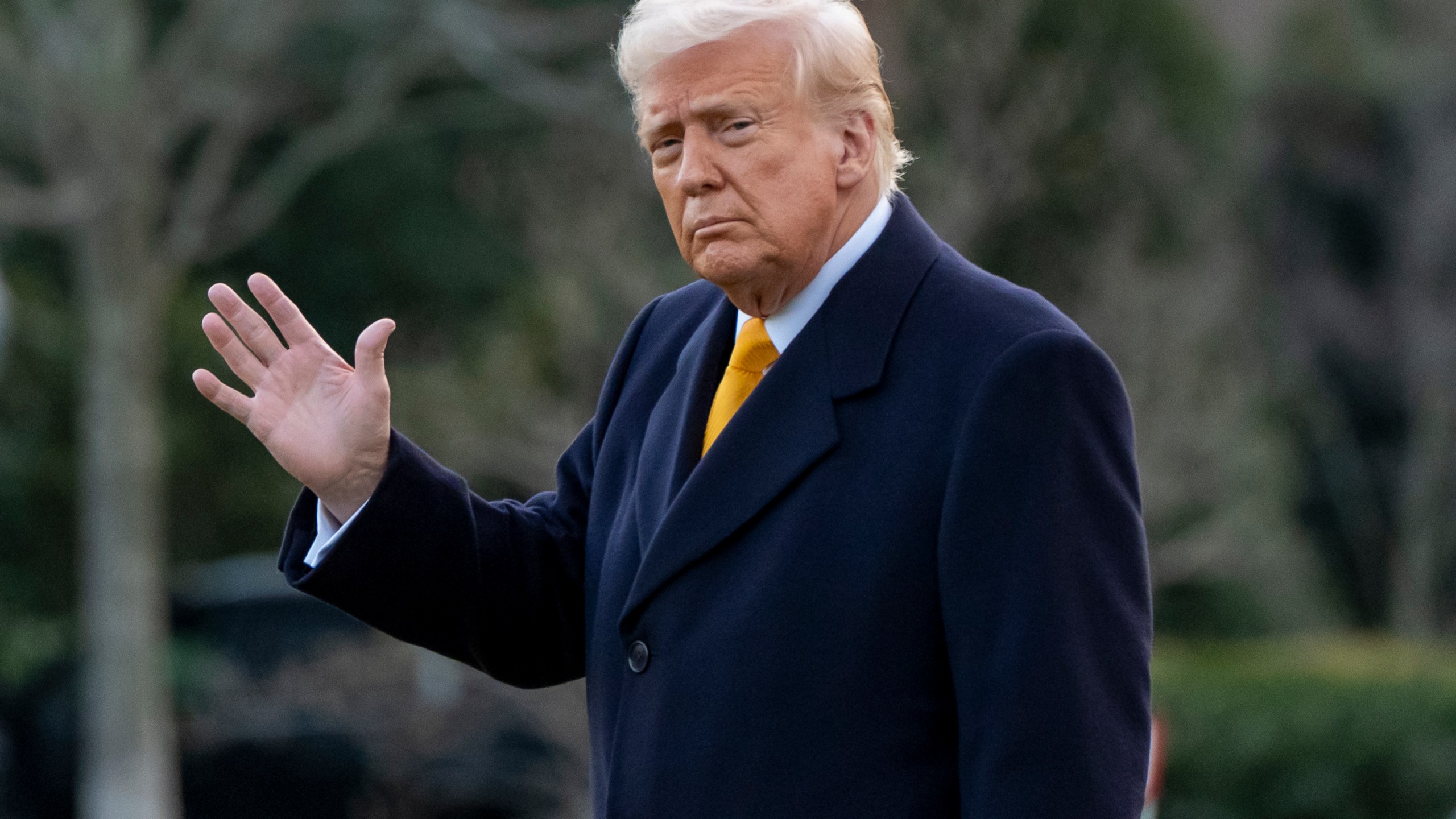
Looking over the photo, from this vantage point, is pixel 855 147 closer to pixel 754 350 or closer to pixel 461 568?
pixel 754 350

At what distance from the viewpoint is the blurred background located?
8016 millimetres

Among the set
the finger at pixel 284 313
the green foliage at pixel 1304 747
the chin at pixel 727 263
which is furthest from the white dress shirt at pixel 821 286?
the green foliage at pixel 1304 747

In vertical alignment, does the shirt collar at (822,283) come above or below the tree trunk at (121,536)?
above

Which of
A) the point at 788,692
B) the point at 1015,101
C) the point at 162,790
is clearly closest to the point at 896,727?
the point at 788,692

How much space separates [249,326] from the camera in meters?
2.07

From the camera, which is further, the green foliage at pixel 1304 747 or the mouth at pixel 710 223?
the green foliage at pixel 1304 747

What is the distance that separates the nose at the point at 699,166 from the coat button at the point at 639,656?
1.64ft

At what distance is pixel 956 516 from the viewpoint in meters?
1.74

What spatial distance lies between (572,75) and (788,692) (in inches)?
416

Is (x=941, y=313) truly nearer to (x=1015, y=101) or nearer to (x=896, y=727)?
(x=896, y=727)

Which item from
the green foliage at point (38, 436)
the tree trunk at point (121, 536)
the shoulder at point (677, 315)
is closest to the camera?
the shoulder at point (677, 315)

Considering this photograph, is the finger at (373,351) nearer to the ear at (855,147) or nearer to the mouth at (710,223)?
the mouth at (710,223)

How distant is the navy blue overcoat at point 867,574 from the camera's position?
171 cm

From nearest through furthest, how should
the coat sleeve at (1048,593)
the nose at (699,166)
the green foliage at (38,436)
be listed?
1. the coat sleeve at (1048,593)
2. the nose at (699,166)
3. the green foliage at (38,436)
